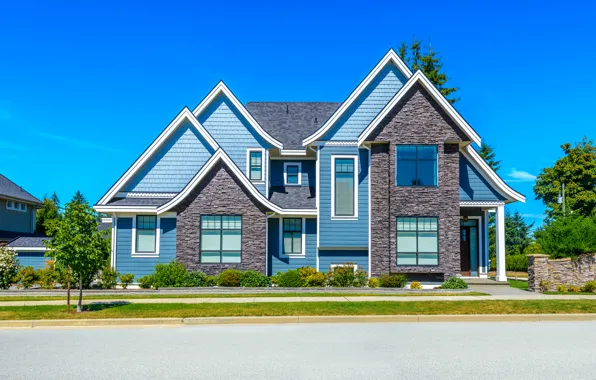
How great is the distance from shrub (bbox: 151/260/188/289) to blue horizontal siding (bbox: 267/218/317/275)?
4.40 m

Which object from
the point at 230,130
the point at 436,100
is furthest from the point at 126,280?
the point at 436,100

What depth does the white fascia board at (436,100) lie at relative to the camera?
23.8 m

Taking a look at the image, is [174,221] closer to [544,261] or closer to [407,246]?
[407,246]

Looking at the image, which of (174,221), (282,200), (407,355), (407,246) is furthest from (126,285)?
(407,355)

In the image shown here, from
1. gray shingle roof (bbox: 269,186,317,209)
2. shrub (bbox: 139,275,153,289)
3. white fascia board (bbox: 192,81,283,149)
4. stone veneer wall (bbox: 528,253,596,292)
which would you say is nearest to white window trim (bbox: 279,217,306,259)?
gray shingle roof (bbox: 269,186,317,209)

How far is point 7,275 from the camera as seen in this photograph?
23016 mm

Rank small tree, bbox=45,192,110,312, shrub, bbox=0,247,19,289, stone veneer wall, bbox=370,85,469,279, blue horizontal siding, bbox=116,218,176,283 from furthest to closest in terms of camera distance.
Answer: blue horizontal siding, bbox=116,218,176,283 → stone veneer wall, bbox=370,85,469,279 → shrub, bbox=0,247,19,289 → small tree, bbox=45,192,110,312

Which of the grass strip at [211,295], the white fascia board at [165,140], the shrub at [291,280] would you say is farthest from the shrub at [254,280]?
the white fascia board at [165,140]

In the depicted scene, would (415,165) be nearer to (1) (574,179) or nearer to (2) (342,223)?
(2) (342,223)

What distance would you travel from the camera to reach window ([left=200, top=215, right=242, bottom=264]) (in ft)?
78.7

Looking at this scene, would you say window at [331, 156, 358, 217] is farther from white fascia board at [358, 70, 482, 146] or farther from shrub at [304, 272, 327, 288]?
shrub at [304, 272, 327, 288]

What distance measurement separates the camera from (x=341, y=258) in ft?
83.0

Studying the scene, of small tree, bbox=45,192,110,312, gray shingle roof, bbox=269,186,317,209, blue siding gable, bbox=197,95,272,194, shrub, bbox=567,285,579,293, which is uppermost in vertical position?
blue siding gable, bbox=197,95,272,194

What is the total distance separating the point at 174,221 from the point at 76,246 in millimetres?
9415
